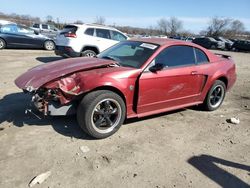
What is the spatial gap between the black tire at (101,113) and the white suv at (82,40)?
22.4 ft

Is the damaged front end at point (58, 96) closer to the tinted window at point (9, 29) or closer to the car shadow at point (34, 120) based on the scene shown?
the car shadow at point (34, 120)

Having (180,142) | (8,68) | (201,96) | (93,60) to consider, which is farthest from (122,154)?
(8,68)

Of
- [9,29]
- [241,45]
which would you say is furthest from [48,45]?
[241,45]

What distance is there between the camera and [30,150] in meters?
3.84

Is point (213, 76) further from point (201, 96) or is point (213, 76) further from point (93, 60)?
point (93, 60)

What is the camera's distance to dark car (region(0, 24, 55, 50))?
1524 centimetres

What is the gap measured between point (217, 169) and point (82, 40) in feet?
27.6

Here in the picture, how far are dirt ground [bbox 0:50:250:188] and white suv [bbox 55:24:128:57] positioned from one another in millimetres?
5576

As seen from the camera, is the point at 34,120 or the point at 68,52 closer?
the point at 34,120

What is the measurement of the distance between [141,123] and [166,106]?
57 centimetres

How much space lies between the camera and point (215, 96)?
6117 millimetres

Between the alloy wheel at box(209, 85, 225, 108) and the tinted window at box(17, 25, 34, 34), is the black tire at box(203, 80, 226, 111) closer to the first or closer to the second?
the alloy wheel at box(209, 85, 225, 108)

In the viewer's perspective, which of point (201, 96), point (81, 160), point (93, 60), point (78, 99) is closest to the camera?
point (81, 160)

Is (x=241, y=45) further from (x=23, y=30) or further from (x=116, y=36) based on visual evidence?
(x=23, y=30)
